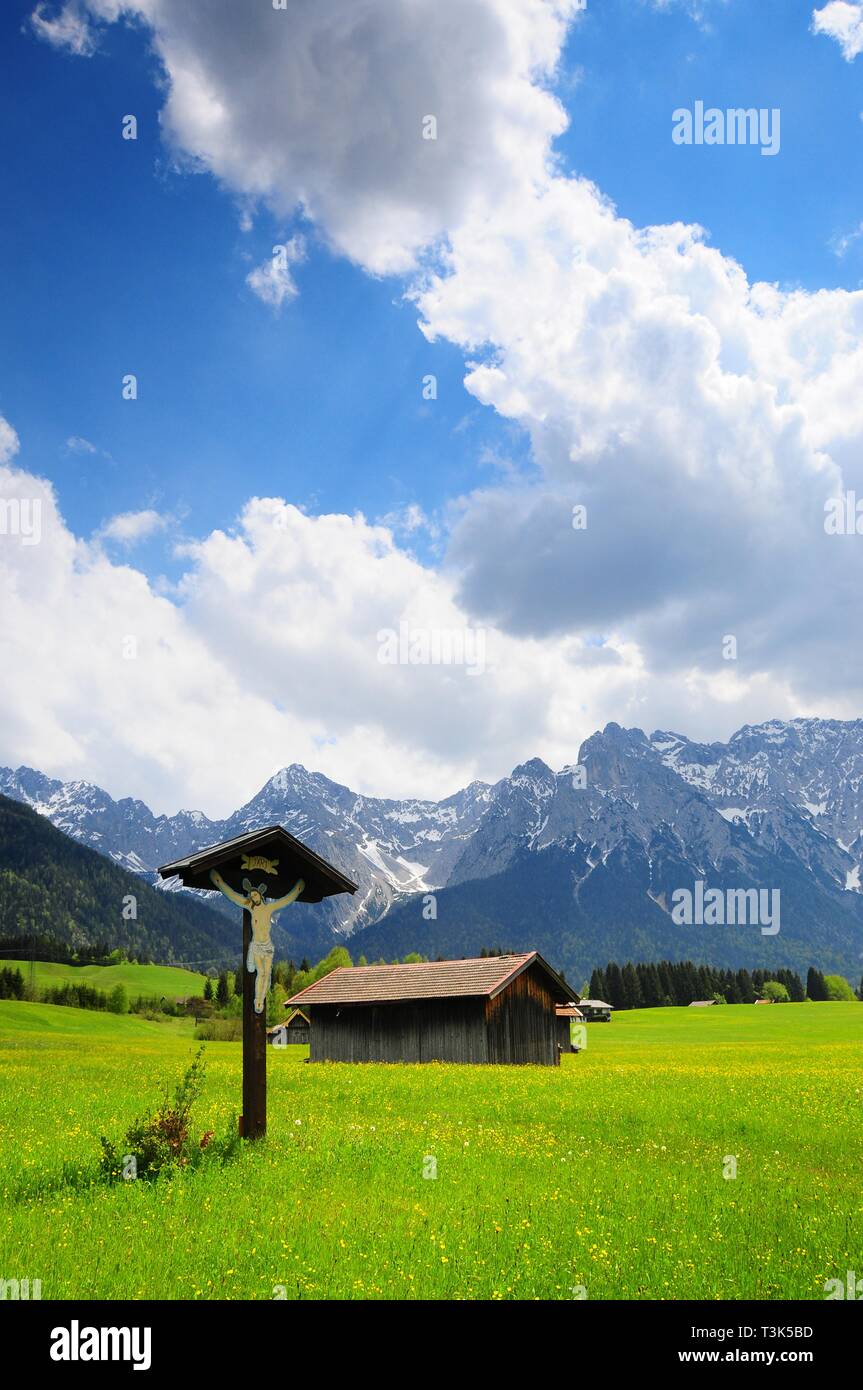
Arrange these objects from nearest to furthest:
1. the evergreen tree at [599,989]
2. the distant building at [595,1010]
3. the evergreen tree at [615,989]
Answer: the distant building at [595,1010], the evergreen tree at [615,989], the evergreen tree at [599,989]

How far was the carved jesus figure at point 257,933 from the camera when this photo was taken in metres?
15.7

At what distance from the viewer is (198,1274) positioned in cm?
921

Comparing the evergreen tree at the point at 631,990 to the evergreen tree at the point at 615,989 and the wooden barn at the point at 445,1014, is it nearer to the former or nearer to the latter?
the evergreen tree at the point at 615,989

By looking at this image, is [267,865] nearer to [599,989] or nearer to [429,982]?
[429,982]

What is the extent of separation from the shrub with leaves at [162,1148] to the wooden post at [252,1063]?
0.80 meters

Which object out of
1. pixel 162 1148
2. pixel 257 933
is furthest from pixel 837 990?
pixel 162 1148

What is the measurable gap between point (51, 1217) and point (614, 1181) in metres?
8.85

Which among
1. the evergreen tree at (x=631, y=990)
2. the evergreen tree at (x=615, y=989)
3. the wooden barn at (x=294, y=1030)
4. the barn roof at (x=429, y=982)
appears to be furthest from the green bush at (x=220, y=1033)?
the evergreen tree at (x=631, y=990)

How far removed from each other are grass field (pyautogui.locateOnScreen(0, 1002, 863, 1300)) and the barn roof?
14894 mm

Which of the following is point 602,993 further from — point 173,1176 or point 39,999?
point 173,1176

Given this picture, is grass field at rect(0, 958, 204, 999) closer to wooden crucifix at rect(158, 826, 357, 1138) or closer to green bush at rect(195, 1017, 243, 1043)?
green bush at rect(195, 1017, 243, 1043)

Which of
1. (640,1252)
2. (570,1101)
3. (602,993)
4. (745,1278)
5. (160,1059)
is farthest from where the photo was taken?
(602,993)
